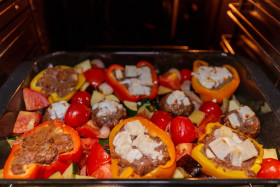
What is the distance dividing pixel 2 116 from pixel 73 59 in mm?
1007

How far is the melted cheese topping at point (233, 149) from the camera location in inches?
74.6

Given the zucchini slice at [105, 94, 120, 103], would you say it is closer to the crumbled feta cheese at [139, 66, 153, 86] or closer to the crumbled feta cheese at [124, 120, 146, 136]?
the crumbled feta cheese at [139, 66, 153, 86]

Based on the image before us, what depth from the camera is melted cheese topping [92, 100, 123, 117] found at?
2256mm

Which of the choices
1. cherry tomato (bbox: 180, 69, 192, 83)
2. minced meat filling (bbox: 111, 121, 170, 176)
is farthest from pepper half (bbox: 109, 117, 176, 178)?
cherry tomato (bbox: 180, 69, 192, 83)

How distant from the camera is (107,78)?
2.68m

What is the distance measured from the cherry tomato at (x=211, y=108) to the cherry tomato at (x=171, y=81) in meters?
0.39

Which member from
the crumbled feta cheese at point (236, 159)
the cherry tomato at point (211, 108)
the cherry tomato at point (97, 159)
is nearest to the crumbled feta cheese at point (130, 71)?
the cherry tomato at point (211, 108)

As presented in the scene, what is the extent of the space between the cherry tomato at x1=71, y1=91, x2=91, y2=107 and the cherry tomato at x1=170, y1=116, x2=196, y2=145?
891mm

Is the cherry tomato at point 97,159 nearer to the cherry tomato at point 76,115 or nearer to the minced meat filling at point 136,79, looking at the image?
the cherry tomato at point 76,115

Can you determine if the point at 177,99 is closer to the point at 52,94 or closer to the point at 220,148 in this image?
the point at 220,148

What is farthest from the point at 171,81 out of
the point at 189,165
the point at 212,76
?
the point at 189,165

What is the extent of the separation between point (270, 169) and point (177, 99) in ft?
3.21

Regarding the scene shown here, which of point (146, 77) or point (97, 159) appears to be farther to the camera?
point (146, 77)

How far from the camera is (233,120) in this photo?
7.40 feet
